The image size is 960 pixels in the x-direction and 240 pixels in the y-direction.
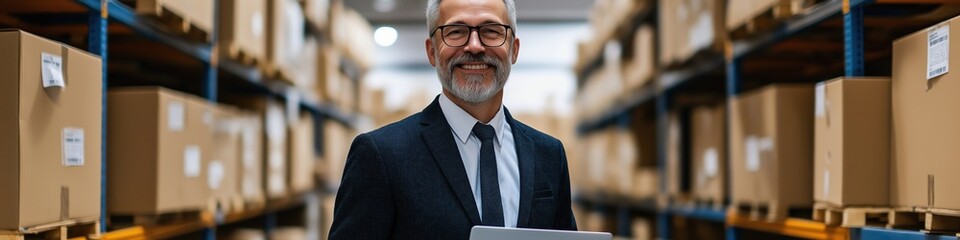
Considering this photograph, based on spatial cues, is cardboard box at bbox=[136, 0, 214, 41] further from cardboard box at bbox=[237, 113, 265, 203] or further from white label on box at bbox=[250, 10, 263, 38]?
cardboard box at bbox=[237, 113, 265, 203]

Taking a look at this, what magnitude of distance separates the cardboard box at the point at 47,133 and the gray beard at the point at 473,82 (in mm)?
1316

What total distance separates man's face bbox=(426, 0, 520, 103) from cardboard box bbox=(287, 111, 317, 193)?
5119 millimetres

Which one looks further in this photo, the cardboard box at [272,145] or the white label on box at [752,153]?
the cardboard box at [272,145]

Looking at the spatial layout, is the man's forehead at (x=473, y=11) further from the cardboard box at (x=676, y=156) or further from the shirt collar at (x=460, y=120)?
the cardboard box at (x=676, y=156)

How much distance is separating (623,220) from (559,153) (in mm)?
6958

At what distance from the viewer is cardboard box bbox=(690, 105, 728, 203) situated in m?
5.78

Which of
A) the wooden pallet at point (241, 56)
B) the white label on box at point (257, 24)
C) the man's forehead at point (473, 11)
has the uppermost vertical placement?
the white label on box at point (257, 24)

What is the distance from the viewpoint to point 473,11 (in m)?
2.61

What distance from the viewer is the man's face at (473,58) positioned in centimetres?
260

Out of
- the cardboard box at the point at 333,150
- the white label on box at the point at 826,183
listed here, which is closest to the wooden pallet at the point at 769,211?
the white label on box at the point at 826,183

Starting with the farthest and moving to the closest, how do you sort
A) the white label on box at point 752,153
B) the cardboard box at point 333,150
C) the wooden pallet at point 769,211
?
the cardboard box at point 333,150 → the white label on box at point 752,153 → the wooden pallet at point 769,211

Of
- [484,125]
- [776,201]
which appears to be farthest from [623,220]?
[484,125]

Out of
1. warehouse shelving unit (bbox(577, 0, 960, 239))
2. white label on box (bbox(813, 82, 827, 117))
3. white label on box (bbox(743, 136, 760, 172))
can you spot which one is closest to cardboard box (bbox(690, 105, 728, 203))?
warehouse shelving unit (bbox(577, 0, 960, 239))

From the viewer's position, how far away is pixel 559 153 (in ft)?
9.59
